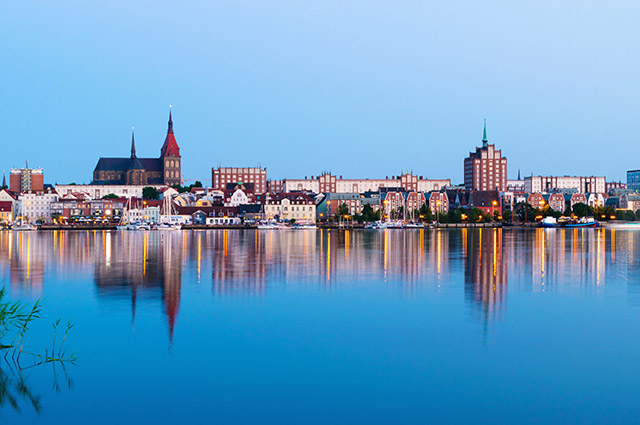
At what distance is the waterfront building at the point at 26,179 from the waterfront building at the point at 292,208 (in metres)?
75.8

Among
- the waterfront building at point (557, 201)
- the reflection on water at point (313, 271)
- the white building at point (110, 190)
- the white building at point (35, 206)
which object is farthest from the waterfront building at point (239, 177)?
the reflection on water at point (313, 271)

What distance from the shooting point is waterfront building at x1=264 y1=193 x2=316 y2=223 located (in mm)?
132625

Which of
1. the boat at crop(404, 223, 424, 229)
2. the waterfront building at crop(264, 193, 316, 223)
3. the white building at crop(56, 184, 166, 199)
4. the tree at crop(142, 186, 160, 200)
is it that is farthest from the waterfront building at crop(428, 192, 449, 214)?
the white building at crop(56, 184, 166, 199)

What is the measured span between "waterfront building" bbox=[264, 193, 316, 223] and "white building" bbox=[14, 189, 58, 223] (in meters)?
46.0

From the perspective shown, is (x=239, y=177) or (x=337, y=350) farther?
(x=239, y=177)

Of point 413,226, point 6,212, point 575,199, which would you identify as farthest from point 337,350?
point 575,199

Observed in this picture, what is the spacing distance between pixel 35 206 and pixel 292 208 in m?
Answer: 53.5

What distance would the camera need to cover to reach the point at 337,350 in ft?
47.0

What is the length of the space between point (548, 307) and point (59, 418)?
13.7 m

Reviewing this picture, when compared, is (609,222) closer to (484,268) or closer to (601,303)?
(484,268)

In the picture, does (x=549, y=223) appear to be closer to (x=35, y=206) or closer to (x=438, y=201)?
(x=438, y=201)

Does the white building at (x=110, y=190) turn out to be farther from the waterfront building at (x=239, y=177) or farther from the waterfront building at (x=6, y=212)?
the waterfront building at (x=6, y=212)

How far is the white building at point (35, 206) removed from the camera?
143875 millimetres

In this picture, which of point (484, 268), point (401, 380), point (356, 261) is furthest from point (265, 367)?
point (356, 261)
